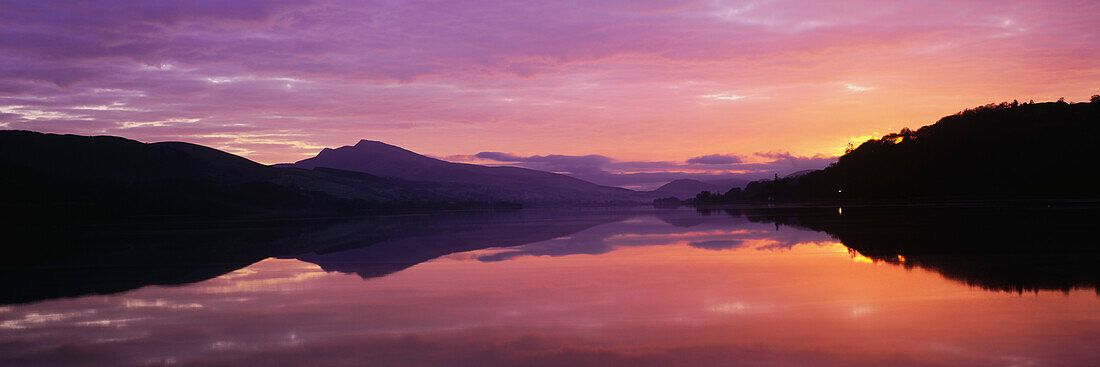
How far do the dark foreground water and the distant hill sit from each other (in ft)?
326

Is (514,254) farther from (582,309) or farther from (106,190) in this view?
(106,190)

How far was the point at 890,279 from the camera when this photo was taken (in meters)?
13.8

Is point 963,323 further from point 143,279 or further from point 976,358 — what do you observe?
point 143,279

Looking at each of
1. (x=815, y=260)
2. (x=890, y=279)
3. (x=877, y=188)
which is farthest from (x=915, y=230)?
(x=877, y=188)

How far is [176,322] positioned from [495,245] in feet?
50.3

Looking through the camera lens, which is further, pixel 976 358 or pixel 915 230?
pixel 915 230

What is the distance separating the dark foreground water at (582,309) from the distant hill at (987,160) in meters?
99.5

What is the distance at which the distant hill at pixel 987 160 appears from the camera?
359 feet

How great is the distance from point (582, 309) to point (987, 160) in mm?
140254

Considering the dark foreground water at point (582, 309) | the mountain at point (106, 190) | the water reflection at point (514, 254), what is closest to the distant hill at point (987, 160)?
the water reflection at point (514, 254)

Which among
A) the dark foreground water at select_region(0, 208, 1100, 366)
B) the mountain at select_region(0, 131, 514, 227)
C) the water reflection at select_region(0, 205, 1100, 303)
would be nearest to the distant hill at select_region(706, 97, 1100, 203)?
the water reflection at select_region(0, 205, 1100, 303)

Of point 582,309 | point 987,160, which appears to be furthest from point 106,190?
point 987,160

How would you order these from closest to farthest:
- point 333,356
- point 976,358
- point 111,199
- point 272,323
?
point 976,358
point 333,356
point 272,323
point 111,199

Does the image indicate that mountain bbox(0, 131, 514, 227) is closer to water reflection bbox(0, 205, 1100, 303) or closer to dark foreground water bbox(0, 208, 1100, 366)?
water reflection bbox(0, 205, 1100, 303)
